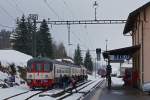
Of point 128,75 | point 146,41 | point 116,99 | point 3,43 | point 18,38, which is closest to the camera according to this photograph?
point 116,99

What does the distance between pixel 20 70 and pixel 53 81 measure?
14.4 m

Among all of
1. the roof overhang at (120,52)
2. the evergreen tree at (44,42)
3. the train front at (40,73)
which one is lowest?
the train front at (40,73)

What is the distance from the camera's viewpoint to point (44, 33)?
9469cm

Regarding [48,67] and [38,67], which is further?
[38,67]

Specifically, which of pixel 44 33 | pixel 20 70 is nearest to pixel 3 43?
pixel 44 33

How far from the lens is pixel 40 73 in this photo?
132ft

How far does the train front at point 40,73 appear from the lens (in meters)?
39.9

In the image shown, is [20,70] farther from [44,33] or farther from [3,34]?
[3,34]

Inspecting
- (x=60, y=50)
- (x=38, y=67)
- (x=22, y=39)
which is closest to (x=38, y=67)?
(x=38, y=67)

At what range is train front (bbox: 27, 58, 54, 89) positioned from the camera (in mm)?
39906

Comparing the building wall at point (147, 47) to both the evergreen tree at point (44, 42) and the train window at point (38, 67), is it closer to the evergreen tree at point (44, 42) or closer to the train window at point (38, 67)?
the train window at point (38, 67)

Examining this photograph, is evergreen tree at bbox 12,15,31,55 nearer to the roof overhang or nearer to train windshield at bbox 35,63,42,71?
the roof overhang

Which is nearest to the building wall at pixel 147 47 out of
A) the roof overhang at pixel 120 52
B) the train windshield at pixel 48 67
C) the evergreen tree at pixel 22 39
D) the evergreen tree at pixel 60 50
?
the roof overhang at pixel 120 52

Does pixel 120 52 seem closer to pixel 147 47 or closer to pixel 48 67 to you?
pixel 147 47
